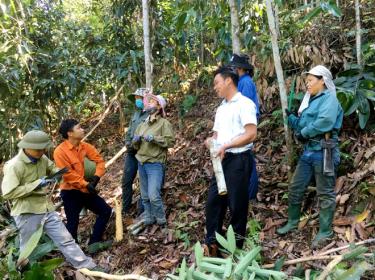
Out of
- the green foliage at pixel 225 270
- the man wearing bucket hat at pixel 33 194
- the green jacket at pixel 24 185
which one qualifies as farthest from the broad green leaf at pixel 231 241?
the green jacket at pixel 24 185

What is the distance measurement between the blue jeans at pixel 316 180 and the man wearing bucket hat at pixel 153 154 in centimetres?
Result: 168

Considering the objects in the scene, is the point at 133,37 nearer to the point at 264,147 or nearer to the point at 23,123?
the point at 23,123

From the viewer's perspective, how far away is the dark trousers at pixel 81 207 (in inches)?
197

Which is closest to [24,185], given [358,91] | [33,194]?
[33,194]

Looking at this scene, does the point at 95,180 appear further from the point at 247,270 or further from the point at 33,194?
the point at 247,270

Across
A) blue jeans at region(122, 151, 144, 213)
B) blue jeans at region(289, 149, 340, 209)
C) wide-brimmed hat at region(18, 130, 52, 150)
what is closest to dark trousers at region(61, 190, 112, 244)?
blue jeans at region(122, 151, 144, 213)

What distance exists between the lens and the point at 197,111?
9.05m

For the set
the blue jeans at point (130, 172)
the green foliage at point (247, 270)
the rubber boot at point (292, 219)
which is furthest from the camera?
the blue jeans at point (130, 172)

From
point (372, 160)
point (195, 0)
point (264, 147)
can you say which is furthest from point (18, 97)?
point (372, 160)

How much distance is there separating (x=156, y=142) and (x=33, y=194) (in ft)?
5.27

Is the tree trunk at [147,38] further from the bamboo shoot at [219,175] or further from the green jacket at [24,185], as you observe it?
the bamboo shoot at [219,175]

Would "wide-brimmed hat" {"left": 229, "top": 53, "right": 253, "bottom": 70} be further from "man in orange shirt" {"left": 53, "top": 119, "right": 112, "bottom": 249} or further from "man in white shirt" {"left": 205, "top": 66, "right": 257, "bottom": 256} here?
"man in orange shirt" {"left": 53, "top": 119, "right": 112, "bottom": 249}

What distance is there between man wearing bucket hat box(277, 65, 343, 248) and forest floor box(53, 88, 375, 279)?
33cm

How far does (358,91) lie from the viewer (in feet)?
17.0
